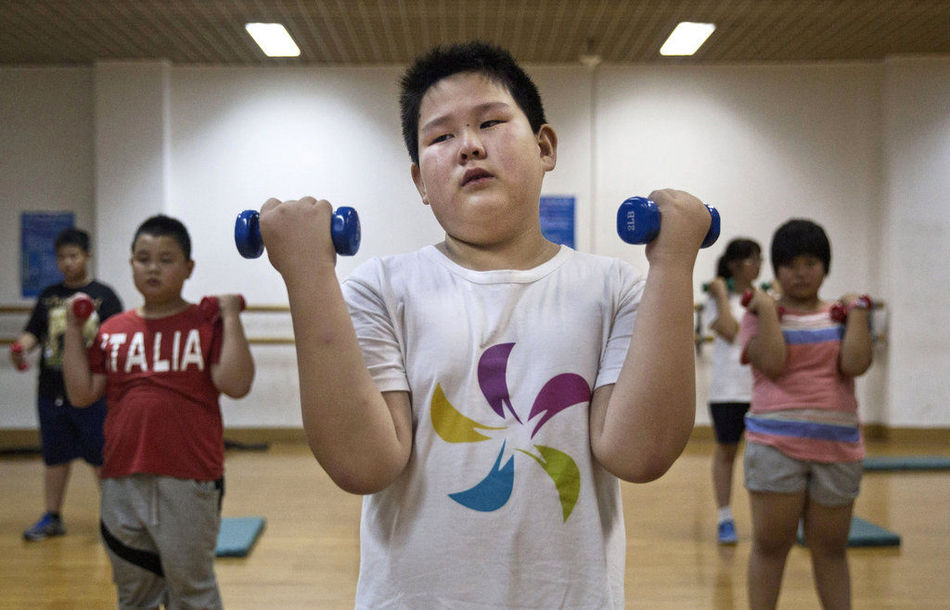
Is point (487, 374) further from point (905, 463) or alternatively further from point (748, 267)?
point (905, 463)

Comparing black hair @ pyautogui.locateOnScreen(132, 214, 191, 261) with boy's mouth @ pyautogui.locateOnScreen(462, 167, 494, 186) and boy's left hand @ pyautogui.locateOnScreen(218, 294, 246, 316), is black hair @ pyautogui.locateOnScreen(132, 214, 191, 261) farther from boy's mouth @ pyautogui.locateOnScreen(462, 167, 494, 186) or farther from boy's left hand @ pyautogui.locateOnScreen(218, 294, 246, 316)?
boy's mouth @ pyautogui.locateOnScreen(462, 167, 494, 186)

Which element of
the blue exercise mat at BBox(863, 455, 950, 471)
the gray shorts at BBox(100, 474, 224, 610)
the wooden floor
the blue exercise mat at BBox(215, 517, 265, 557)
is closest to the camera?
the gray shorts at BBox(100, 474, 224, 610)

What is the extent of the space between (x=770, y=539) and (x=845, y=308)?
2.23 feet

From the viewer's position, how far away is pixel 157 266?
2082 millimetres

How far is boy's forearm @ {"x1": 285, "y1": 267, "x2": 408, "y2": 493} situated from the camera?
0.81m

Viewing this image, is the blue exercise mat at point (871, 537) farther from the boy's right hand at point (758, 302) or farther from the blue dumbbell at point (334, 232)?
the blue dumbbell at point (334, 232)

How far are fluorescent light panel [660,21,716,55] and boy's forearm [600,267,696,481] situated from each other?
180 inches

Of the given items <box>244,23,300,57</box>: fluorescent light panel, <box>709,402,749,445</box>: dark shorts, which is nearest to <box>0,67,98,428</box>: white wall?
<box>244,23,300,57</box>: fluorescent light panel

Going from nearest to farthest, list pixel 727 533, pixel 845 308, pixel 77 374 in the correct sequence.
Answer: pixel 77 374 → pixel 845 308 → pixel 727 533

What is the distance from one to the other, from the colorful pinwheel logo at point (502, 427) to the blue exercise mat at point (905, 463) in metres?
4.66

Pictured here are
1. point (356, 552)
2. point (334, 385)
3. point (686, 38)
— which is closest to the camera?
point (334, 385)

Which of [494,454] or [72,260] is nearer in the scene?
[494,454]

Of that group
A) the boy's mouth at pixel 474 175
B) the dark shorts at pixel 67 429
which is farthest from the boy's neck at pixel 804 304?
the dark shorts at pixel 67 429

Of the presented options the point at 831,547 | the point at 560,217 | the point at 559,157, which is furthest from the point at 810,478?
the point at 559,157
